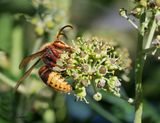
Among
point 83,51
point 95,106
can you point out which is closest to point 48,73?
point 83,51

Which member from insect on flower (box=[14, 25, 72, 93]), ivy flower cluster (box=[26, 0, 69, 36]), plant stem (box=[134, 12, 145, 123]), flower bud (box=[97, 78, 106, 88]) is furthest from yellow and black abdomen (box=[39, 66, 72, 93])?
ivy flower cluster (box=[26, 0, 69, 36])

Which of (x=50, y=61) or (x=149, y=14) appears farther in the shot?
(x=50, y=61)

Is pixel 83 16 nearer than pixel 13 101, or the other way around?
pixel 13 101

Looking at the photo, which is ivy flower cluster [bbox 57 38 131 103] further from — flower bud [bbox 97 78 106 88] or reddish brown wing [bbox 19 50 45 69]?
reddish brown wing [bbox 19 50 45 69]

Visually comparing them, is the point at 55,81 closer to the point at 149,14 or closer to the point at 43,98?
the point at 149,14

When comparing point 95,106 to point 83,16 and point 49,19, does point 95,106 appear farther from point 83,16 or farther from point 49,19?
point 83,16

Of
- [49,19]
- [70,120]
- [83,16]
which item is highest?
[83,16]

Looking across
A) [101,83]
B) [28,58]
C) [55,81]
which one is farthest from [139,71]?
[28,58]
